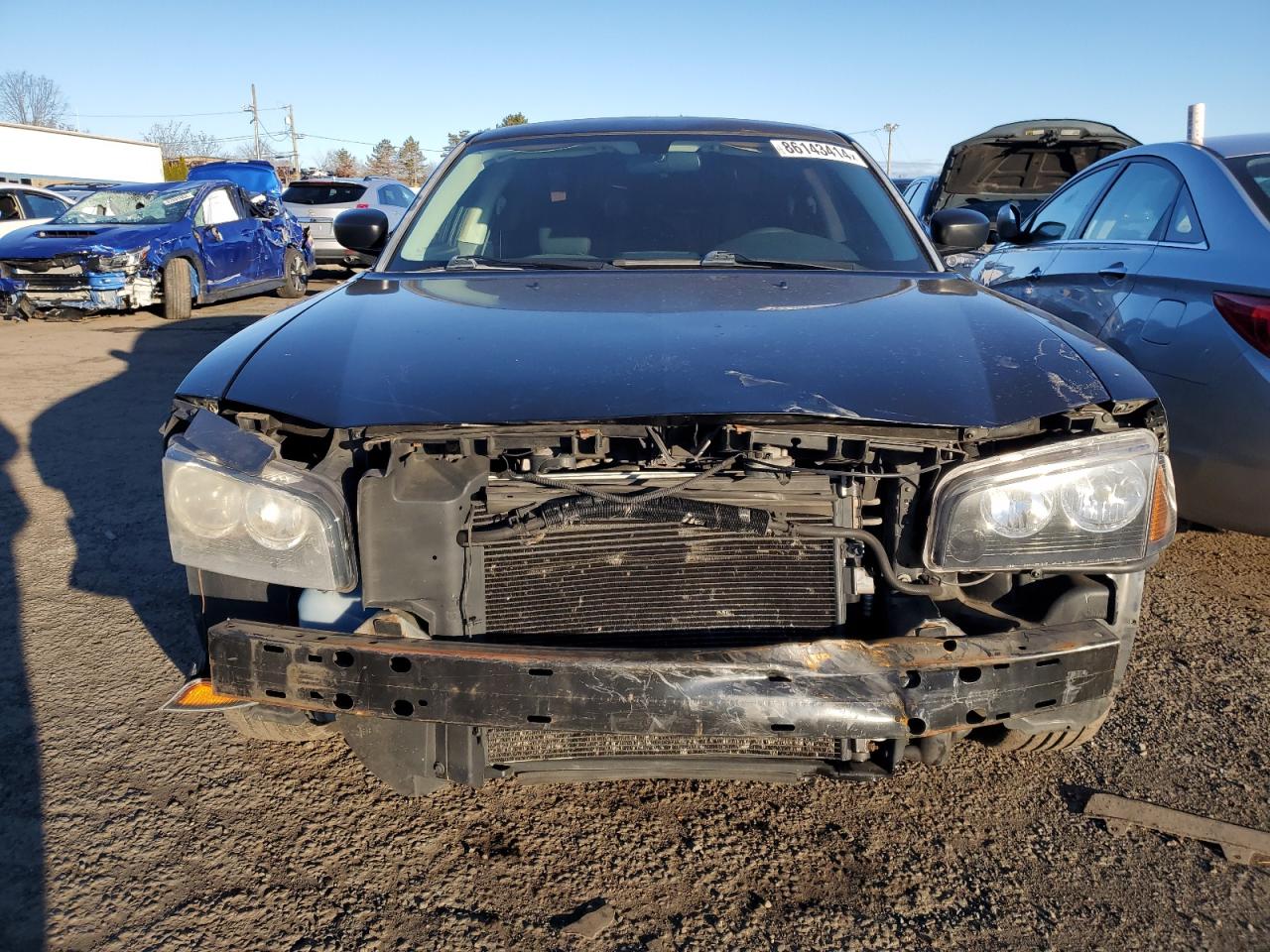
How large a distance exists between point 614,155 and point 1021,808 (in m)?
2.48

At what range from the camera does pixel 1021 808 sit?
89.1 inches

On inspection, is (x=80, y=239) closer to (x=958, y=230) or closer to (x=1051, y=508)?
(x=958, y=230)

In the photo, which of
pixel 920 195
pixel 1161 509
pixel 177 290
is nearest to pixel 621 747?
pixel 1161 509

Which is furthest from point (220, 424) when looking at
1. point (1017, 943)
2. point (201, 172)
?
point (201, 172)

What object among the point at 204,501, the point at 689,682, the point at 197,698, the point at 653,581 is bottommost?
the point at 197,698

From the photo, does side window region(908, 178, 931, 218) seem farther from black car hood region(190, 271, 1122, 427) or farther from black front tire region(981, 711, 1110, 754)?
black front tire region(981, 711, 1110, 754)

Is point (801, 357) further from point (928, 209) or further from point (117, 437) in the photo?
point (928, 209)

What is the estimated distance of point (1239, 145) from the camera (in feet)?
12.4

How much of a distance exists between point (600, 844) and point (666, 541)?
77cm

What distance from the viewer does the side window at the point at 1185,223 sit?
11.5 ft

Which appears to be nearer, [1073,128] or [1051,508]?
[1051,508]

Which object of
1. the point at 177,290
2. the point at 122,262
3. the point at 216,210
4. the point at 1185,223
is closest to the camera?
the point at 1185,223

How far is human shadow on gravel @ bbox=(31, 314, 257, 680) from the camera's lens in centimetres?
341

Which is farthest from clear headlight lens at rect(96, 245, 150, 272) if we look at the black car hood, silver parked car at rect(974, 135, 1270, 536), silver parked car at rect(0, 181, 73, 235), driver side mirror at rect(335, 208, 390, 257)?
silver parked car at rect(974, 135, 1270, 536)
